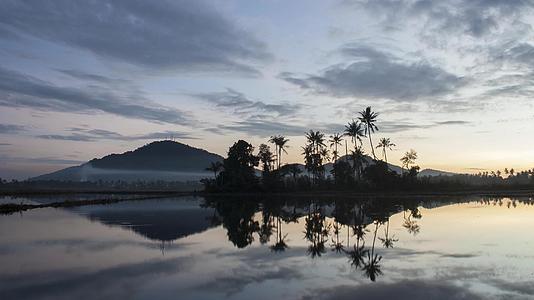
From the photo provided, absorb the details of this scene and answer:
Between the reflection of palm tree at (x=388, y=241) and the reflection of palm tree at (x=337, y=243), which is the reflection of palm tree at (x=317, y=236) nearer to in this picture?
the reflection of palm tree at (x=337, y=243)

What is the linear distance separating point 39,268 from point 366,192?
6538 cm

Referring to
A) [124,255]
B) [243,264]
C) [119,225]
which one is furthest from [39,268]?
[119,225]

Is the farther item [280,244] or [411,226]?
[411,226]

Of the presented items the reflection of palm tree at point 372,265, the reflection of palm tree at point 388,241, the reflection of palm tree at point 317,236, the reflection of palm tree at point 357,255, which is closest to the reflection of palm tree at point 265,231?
the reflection of palm tree at point 317,236

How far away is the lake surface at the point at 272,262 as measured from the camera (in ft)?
38.9

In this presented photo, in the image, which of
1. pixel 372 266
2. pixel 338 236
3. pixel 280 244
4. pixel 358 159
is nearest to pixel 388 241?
pixel 338 236

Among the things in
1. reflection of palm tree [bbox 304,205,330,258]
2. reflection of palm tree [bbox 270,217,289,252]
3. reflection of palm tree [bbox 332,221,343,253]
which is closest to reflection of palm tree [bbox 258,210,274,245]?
reflection of palm tree [bbox 270,217,289,252]

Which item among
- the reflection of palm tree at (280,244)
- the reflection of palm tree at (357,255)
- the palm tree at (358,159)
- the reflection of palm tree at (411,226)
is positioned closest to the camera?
the reflection of palm tree at (357,255)

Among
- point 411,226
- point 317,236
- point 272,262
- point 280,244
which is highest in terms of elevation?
point 411,226

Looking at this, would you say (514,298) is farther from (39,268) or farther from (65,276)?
(39,268)

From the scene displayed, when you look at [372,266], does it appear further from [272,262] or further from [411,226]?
[411,226]

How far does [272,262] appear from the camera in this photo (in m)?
16.1

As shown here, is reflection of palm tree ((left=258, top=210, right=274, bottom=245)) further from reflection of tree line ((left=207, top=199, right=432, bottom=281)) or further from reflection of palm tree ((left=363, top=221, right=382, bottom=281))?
reflection of palm tree ((left=363, top=221, right=382, bottom=281))

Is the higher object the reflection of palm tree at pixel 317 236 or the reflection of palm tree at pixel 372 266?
the reflection of palm tree at pixel 317 236
